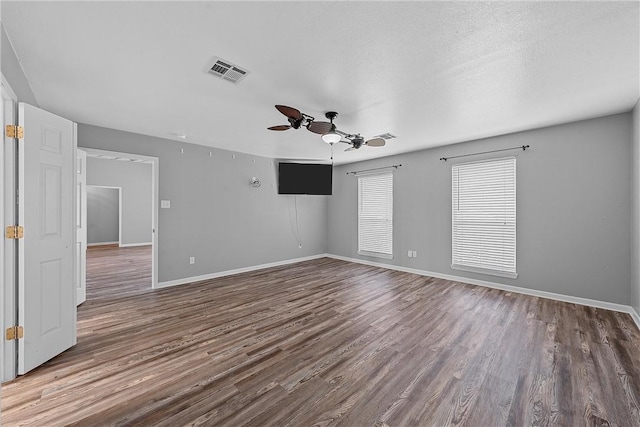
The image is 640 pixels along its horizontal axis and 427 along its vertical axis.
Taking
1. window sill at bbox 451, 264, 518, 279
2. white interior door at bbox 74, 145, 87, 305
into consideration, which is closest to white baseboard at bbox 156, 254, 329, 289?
white interior door at bbox 74, 145, 87, 305

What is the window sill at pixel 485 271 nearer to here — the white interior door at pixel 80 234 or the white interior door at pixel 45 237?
the white interior door at pixel 45 237

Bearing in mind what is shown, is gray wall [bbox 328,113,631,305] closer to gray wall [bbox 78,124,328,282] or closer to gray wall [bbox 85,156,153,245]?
gray wall [bbox 78,124,328,282]

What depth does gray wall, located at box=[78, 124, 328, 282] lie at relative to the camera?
4621mm

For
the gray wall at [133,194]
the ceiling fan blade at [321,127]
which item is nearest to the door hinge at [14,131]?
the ceiling fan blade at [321,127]

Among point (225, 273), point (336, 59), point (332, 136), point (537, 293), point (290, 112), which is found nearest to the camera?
point (336, 59)

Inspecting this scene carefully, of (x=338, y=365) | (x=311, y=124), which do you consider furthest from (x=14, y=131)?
(x=338, y=365)

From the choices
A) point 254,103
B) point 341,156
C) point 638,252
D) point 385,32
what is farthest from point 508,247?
point 254,103

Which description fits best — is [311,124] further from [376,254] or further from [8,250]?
→ [376,254]

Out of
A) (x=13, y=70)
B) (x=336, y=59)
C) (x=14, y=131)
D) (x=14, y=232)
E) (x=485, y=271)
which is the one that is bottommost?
(x=485, y=271)

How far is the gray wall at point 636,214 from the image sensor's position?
3074mm

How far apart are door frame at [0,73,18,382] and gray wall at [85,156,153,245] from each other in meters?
8.34

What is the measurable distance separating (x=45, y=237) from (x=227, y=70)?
217cm

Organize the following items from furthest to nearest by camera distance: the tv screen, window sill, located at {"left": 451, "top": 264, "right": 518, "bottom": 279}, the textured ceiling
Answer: the tv screen → window sill, located at {"left": 451, "top": 264, "right": 518, "bottom": 279} → the textured ceiling

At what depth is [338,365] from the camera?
229 cm
